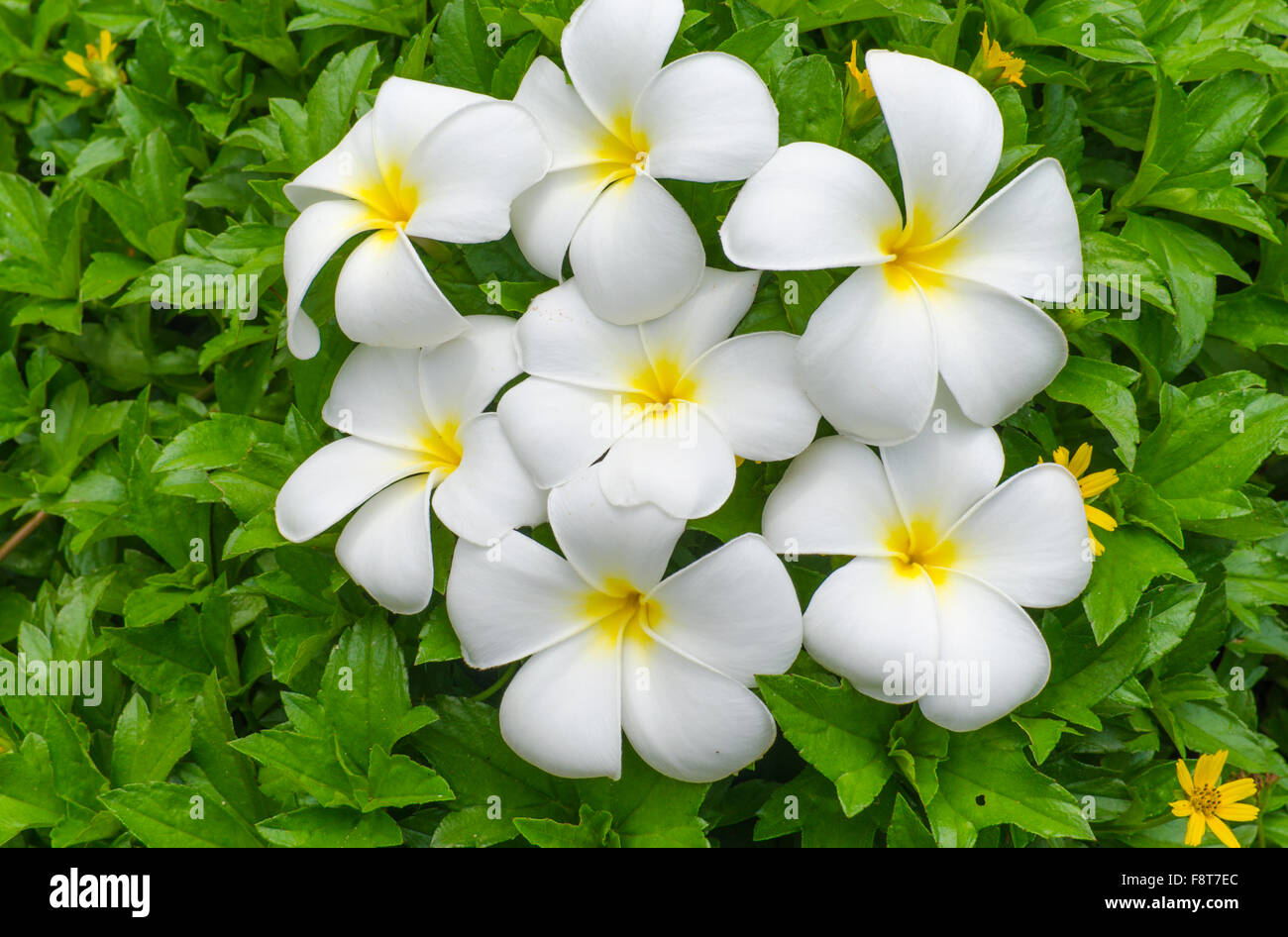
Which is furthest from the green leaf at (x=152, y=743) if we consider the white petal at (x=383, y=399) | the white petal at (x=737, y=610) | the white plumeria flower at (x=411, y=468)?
the white petal at (x=737, y=610)

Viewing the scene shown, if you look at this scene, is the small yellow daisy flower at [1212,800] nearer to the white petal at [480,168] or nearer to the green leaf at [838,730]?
the green leaf at [838,730]

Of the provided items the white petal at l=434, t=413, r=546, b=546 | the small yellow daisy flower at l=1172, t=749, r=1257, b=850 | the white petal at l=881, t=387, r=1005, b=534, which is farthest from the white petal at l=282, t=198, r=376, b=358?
the small yellow daisy flower at l=1172, t=749, r=1257, b=850

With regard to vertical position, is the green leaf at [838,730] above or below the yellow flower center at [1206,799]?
above

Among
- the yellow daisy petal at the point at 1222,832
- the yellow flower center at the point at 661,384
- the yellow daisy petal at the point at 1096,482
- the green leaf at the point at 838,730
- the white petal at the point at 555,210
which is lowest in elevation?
the yellow daisy petal at the point at 1222,832

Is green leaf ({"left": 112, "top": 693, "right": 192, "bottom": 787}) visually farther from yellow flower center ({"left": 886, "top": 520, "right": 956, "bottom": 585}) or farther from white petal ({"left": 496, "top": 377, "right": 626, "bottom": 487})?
yellow flower center ({"left": 886, "top": 520, "right": 956, "bottom": 585})

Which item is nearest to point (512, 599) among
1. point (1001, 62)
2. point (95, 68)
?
point (1001, 62)

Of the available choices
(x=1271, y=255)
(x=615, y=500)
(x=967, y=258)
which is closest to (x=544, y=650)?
(x=615, y=500)
